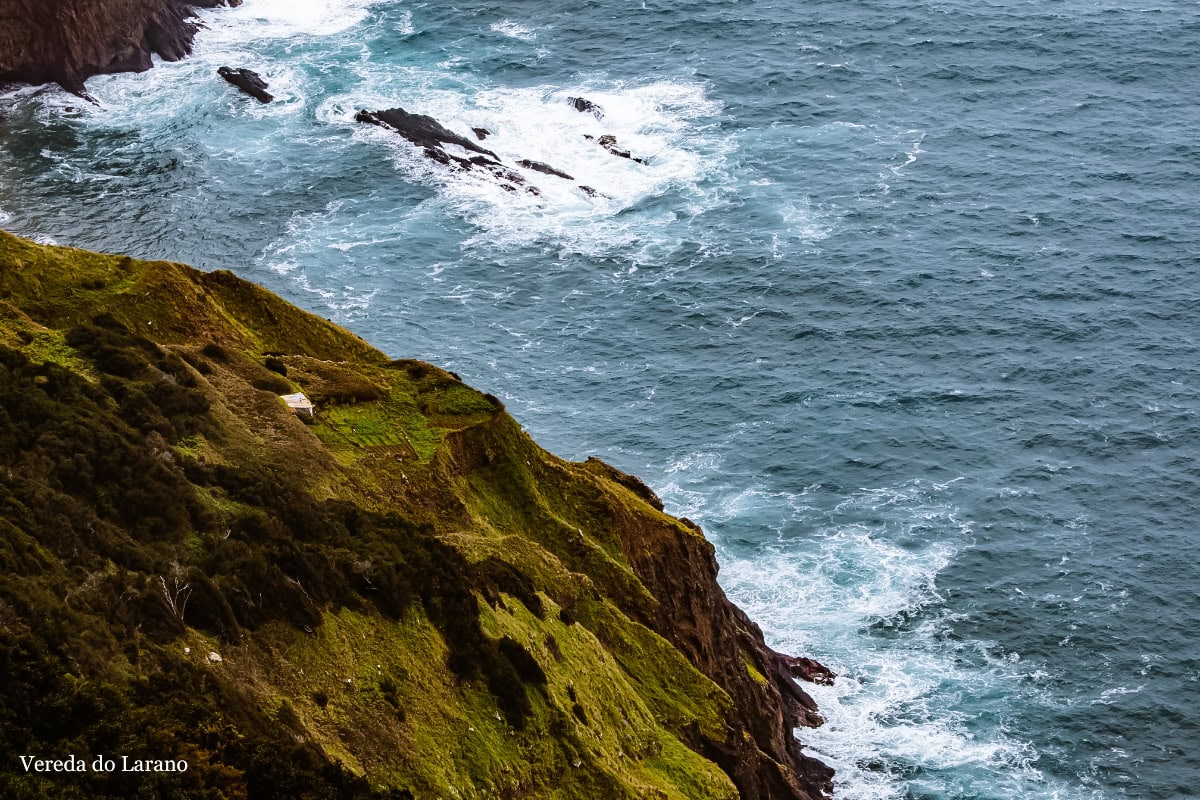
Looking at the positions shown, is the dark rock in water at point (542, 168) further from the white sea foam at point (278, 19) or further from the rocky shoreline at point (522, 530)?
the rocky shoreline at point (522, 530)

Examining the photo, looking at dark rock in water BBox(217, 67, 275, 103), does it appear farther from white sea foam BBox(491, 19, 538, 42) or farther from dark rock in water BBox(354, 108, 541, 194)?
white sea foam BBox(491, 19, 538, 42)

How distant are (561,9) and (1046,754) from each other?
10804 cm

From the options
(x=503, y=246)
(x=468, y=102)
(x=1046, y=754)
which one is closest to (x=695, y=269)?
(x=503, y=246)

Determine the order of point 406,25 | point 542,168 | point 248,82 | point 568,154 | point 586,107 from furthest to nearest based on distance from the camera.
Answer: point 406,25 < point 248,82 < point 586,107 < point 568,154 < point 542,168

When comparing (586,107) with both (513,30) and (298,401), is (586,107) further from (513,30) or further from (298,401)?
(298,401)

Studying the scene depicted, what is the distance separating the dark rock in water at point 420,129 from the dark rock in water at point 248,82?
1005cm

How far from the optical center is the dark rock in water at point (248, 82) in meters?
121

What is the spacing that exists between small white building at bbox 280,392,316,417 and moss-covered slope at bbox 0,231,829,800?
2.25 feet

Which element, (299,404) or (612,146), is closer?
(299,404)

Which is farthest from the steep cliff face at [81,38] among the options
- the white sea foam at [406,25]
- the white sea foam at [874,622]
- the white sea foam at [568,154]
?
the white sea foam at [874,622]

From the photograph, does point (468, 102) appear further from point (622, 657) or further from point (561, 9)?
point (622, 657)

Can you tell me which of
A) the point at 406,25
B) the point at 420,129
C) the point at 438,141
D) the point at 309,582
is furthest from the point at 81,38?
the point at 309,582

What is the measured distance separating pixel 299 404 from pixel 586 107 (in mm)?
83348

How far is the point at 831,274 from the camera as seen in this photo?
99.7 m
